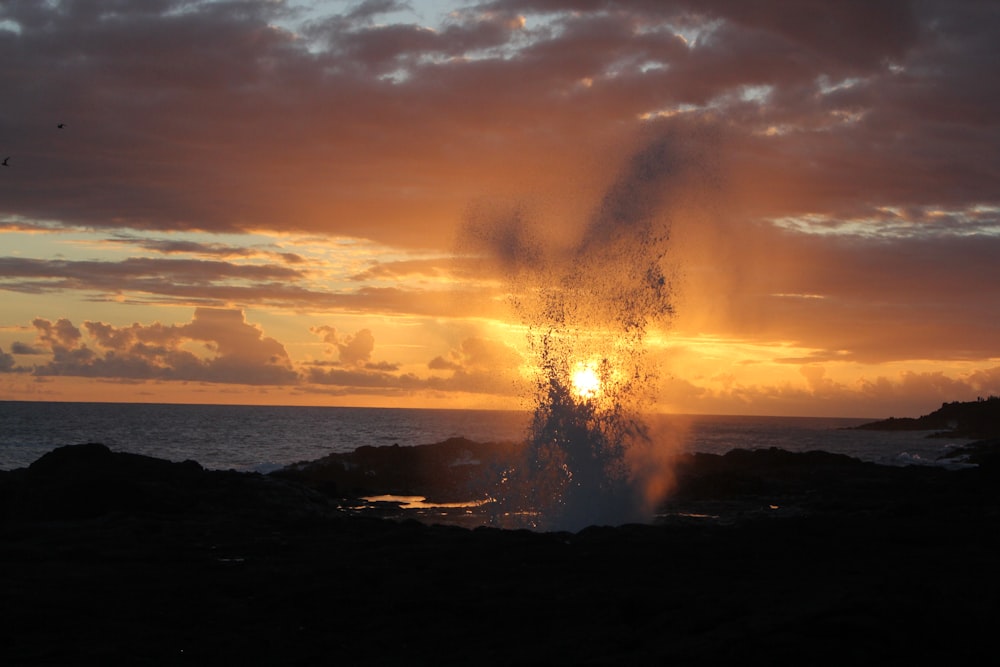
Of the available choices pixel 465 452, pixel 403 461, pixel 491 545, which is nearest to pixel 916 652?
pixel 491 545

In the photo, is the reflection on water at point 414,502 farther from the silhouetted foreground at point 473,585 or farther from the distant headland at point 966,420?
the distant headland at point 966,420

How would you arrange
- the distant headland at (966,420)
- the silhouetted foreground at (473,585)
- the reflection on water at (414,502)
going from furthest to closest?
the distant headland at (966,420)
the reflection on water at (414,502)
the silhouetted foreground at (473,585)

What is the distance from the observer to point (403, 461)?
5416 centimetres

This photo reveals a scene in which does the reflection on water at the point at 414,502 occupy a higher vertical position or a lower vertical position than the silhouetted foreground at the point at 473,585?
lower

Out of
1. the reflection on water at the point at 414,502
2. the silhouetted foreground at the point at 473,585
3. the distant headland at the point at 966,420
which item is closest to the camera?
the silhouetted foreground at the point at 473,585

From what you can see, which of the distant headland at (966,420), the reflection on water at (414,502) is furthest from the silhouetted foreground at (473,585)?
the distant headland at (966,420)

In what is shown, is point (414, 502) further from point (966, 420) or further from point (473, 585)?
point (966, 420)

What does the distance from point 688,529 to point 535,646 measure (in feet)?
42.4

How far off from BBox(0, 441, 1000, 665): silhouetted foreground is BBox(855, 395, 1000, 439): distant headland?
11380 cm

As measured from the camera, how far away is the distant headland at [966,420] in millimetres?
136500

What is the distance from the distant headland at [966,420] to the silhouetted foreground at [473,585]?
113799mm

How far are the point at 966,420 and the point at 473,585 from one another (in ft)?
510

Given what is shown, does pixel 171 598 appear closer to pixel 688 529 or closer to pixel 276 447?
pixel 688 529

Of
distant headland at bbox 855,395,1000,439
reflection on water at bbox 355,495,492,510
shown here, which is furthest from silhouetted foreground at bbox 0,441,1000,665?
distant headland at bbox 855,395,1000,439
